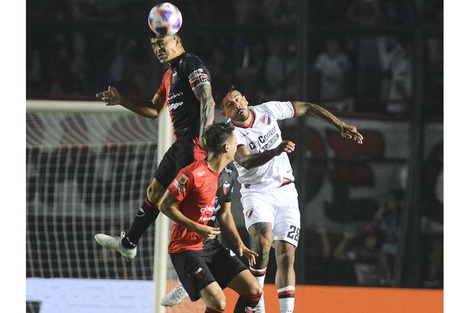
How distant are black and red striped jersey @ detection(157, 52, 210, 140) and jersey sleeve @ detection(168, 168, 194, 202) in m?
0.36

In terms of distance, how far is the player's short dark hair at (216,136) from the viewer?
16.5 feet

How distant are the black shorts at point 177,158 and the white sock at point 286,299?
0.90 m

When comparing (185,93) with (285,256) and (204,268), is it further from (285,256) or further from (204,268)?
(285,256)

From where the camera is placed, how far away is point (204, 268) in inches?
198

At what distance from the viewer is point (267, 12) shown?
8234 mm

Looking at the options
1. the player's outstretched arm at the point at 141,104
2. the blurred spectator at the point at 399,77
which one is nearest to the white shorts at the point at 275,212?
the player's outstretched arm at the point at 141,104

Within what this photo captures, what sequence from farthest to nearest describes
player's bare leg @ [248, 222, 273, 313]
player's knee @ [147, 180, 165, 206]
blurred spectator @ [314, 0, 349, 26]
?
blurred spectator @ [314, 0, 349, 26] < player's bare leg @ [248, 222, 273, 313] < player's knee @ [147, 180, 165, 206]

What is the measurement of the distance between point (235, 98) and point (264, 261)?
2.86ft

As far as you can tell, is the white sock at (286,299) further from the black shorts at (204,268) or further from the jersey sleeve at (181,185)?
the jersey sleeve at (181,185)

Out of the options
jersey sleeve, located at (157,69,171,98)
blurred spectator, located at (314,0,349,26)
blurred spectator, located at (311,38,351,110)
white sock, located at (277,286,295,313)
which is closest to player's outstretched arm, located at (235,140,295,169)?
jersey sleeve, located at (157,69,171,98)

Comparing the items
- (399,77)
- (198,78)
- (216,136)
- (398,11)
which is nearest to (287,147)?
(216,136)

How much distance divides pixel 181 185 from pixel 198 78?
55cm

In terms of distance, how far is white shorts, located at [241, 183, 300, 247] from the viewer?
5.66 meters

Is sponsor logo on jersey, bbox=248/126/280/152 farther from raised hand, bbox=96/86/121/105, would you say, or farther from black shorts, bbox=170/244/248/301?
raised hand, bbox=96/86/121/105
